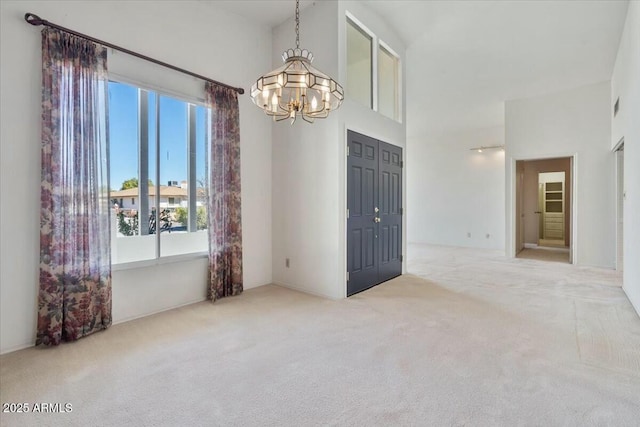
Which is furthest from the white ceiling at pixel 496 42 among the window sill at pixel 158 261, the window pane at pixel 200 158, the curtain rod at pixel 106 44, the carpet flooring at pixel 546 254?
the carpet flooring at pixel 546 254

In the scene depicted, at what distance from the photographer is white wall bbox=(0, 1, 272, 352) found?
2486 millimetres

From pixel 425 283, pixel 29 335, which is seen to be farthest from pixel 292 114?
pixel 425 283

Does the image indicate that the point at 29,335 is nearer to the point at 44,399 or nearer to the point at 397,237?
the point at 44,399

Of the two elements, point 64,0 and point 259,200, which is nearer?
point 64,0

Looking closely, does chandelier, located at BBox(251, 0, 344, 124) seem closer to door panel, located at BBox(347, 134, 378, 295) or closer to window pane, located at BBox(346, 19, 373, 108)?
door panel, located at BBox(347, 134, 378, 295)

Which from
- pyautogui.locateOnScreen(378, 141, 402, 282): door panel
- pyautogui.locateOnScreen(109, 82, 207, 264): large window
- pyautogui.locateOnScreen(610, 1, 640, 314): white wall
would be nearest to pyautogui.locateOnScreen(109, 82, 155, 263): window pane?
pyautogui.locateOnScreen(109, 82, 207, 264): large window

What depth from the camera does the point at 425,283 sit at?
15.1ft

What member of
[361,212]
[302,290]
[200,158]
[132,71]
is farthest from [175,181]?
[361,212]

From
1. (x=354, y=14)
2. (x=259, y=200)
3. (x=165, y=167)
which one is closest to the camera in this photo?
(x=165, y=167)

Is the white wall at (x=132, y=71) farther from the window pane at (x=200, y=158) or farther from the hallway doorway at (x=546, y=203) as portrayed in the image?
the hallway doorway at (x=546, y=203)

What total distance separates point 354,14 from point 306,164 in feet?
6.71

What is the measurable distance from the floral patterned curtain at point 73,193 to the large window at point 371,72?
2.82 m

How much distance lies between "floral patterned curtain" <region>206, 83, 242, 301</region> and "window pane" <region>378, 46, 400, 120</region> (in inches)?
87.6

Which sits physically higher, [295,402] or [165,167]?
[165,167]
